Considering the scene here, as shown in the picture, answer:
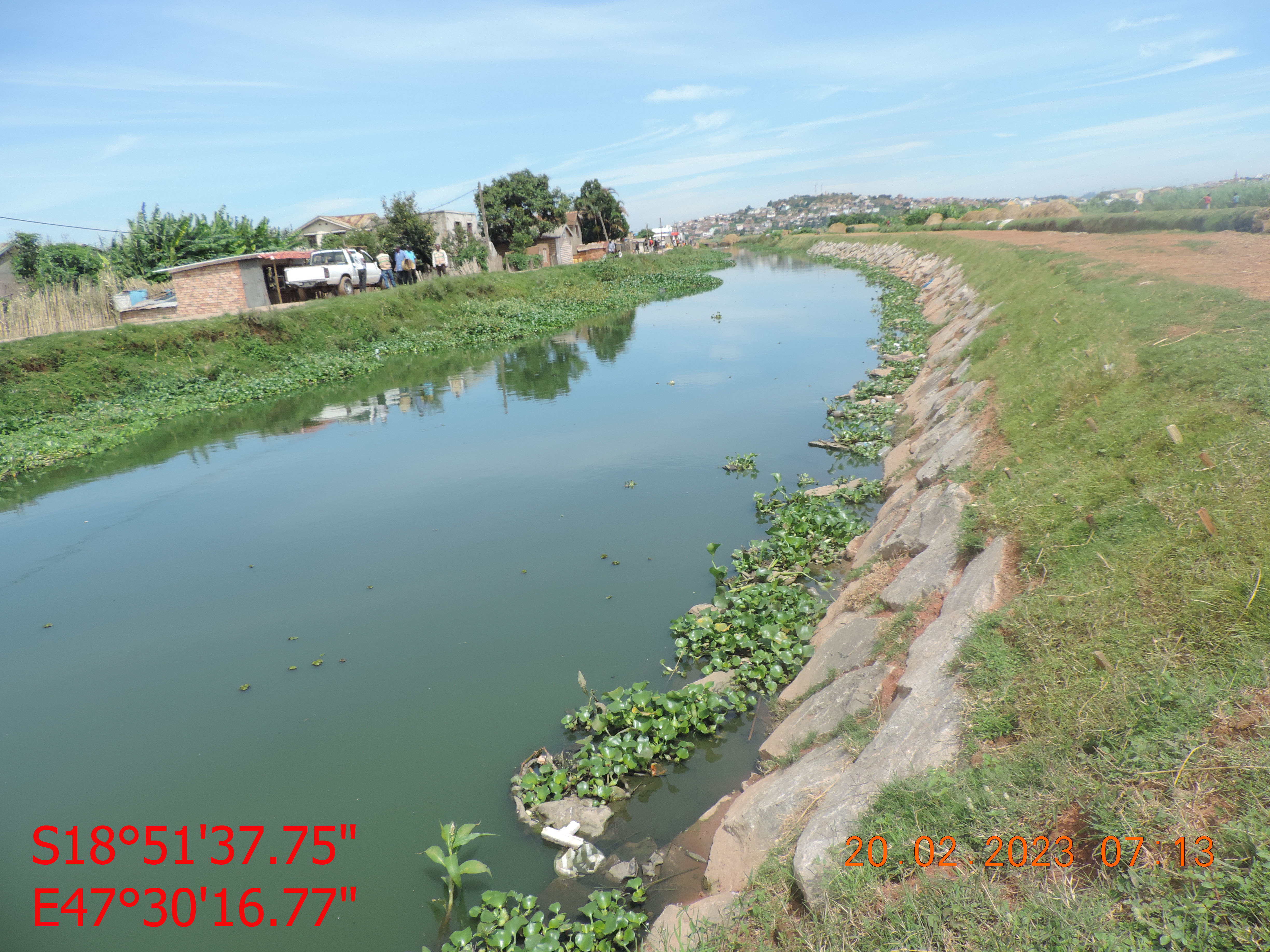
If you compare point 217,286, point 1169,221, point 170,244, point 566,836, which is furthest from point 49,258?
point 1169,221

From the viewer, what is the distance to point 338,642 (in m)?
7.39

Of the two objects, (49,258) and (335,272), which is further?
(49,258)

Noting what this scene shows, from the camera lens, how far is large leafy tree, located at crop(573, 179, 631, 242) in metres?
74.1

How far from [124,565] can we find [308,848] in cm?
673

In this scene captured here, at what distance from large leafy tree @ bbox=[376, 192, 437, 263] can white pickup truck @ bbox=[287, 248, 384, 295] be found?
22.7ft

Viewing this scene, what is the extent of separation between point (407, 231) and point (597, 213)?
132 feet

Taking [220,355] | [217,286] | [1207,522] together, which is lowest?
[1207,522]

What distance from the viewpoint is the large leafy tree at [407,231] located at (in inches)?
1463

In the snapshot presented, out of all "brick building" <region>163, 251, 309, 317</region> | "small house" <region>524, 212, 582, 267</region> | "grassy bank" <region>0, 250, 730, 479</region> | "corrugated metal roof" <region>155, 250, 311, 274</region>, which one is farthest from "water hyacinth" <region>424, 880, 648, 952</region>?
"small house" <region>524, 212, 582, 267</region>

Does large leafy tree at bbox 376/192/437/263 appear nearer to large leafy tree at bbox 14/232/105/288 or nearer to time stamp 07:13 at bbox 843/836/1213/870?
large leafy tree at bbox 14/232/105/288

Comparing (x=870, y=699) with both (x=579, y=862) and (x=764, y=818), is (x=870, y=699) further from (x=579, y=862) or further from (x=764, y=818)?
(x=579, y=862)

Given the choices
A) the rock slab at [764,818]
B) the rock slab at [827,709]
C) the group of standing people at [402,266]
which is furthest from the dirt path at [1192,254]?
the group of standing people at [402,266]

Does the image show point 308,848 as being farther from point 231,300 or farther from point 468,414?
point 231,300

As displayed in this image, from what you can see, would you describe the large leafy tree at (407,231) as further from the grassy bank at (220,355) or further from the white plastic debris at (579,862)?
the white plastic debris at (579,862)
